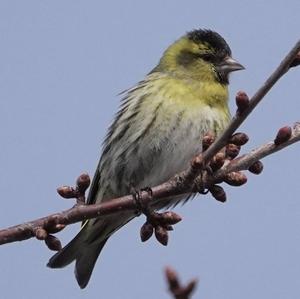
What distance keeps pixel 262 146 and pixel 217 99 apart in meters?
2.04

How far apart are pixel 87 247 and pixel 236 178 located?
6.88ft

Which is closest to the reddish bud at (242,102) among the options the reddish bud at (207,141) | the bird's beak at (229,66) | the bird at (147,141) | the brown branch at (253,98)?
the brown branch at (253,98)

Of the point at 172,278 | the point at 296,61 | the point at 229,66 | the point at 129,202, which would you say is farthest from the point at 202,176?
the point at 229,66

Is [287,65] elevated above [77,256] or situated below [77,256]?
above

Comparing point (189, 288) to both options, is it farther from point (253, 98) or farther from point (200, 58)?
point (200, 58)

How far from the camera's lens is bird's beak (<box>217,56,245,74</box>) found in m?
5.57

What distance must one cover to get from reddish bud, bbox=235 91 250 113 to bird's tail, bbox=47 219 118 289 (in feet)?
7.62

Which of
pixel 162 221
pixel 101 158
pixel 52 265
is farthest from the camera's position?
pixel 101 158

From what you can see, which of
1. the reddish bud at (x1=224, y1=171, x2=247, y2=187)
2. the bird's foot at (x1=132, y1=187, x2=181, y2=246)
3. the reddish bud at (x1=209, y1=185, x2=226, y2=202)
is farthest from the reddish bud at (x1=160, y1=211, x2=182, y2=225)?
the reddish bud at (x1=224, y1=171, x2=247, y2=187)

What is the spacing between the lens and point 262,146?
3.15 metres

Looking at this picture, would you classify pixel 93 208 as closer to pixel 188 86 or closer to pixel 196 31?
pixel 188 86

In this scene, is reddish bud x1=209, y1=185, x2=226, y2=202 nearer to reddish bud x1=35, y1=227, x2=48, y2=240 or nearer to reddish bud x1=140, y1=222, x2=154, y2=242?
reddish bud x1=140, y1=222, x2=154, y2=242

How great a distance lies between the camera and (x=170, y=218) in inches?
132

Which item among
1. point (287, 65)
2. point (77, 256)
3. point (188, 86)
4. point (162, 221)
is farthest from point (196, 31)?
point (287, 65)
